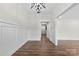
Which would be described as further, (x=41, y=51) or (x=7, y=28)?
(x=41, y=51)

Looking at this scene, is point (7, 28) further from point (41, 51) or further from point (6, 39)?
point (41, 51)

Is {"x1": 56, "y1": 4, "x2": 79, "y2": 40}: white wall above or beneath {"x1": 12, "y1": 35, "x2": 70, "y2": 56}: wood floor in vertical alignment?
above

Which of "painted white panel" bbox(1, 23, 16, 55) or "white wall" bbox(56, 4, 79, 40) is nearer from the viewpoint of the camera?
"painted white panel" bbox(1, 23, 16, 55)

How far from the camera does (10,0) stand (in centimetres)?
142

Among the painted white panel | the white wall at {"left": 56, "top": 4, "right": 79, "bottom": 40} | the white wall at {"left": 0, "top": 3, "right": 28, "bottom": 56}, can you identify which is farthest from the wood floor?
the white wall at {"left": 56, "top": 4, "right": 79, "bottom": 40}

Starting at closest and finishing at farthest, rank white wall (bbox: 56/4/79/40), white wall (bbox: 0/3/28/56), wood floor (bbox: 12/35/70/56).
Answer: white wall (bbox: 0/3/28/56) < wood floor (bbox: 12/35/70/56) < white wall (bbox: 56/4/79/40)

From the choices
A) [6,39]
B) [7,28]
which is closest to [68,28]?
[7,28]

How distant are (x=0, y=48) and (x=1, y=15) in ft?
2.98

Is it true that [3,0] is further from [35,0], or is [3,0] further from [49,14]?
[49,14]

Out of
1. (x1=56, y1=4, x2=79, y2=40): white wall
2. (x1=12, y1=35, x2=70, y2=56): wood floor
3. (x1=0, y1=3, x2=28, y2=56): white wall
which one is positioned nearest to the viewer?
(x1=0, y1=3, x2=28, y2=56): white wall

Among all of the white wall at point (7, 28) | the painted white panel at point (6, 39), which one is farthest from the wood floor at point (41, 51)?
the painted white panel at point (6, 39)

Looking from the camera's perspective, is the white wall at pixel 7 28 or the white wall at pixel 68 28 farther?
the white wall at pixel 68 28

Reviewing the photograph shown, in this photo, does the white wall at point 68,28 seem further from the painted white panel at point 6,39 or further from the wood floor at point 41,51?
the painted white panel at point 6,39

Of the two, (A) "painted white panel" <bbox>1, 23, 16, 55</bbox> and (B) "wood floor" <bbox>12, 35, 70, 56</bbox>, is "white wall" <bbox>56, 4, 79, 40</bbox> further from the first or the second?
(A) "painted white panel" <bbox>1, 23, 16, 55</bbox>
